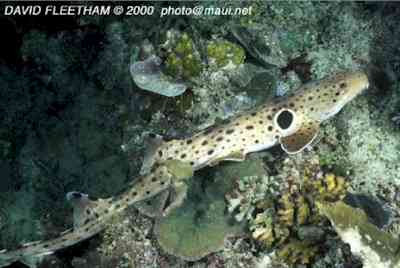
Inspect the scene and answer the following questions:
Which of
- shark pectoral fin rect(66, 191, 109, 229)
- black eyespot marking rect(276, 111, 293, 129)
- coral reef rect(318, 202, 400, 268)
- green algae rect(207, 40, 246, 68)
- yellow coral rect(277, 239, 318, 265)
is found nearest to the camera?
coral reef rect(318, 202, 400, 268)

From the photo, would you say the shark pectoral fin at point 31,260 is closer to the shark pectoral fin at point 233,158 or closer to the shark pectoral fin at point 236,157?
the shark pectoral fin at point 233,158

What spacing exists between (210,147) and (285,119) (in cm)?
98

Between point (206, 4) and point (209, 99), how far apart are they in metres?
1.81

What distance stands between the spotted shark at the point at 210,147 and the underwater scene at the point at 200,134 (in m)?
0.02

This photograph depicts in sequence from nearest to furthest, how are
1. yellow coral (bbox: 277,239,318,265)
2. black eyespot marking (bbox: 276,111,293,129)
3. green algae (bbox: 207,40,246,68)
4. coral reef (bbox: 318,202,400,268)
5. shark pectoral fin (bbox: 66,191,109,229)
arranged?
1. coral reef (bbox: 318,202,400,268)
2. yellow coral (bbox: 277,239,318,265)
3. shark pectoral fin (bbox: 66,191,109,229)
4. black eyespot marking (bbox: 276,111,293,129)
5. green algae (bbox: 207,40,246,68)

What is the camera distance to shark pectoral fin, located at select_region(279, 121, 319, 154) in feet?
17.0

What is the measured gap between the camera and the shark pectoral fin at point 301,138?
5.19 m

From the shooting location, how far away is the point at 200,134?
5336 millimetres

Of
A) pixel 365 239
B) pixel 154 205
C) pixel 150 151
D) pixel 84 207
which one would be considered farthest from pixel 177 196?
pixel 365 239

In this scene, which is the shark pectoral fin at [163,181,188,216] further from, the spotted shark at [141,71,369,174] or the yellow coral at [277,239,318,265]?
the yellow coral at [277,239,318,265]

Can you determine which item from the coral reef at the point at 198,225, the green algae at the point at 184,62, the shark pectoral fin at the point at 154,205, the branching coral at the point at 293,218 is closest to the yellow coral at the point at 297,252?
the branching coral at the point at 293,218

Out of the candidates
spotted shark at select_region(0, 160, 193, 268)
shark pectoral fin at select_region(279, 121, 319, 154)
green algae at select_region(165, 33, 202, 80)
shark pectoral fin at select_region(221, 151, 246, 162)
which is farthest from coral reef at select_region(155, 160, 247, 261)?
green algae at select_region(165, 33, 202, 80)

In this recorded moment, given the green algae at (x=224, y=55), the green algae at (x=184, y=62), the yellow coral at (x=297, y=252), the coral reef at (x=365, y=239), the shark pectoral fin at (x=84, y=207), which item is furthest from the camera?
the green algae at (x=224, y=55)

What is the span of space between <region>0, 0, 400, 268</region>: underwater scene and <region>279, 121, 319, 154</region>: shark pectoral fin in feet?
0.08
